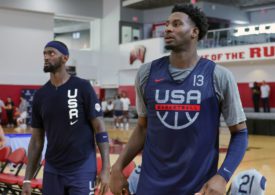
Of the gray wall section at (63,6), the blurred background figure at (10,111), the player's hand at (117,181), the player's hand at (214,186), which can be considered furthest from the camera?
the gray wall section at (63,6)

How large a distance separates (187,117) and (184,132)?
0.07 metres

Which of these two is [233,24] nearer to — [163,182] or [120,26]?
[120,26]

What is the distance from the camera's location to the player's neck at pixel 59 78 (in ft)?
13.5

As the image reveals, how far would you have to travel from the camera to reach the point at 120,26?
3241 cm

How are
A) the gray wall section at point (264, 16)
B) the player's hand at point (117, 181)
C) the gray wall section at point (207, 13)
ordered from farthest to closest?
the gray wall section at point (264, 16), the gray wall section at point (207, 13), the player's hand at point (117, 181)

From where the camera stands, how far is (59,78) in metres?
4.13

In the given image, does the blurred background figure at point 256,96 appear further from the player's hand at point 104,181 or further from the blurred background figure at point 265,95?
the player's hand at point 104,181

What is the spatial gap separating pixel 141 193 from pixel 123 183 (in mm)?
148

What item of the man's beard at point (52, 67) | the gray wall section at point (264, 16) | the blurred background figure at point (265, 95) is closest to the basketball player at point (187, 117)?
the man's beard at point (52, 67)

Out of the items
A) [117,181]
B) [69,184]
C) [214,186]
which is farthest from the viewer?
[69,184]

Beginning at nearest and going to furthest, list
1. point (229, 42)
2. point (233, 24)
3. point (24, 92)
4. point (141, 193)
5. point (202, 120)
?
point (202, 120) < point (141, 193) < point (229, 42) < point (24, 92) < point (233, 24)

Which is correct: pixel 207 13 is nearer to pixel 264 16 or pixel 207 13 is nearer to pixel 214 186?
pixel 264 16

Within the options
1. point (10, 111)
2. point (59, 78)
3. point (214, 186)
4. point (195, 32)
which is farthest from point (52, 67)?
point (10, 111)

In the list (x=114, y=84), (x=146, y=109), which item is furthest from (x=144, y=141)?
(x=114, y=84)
